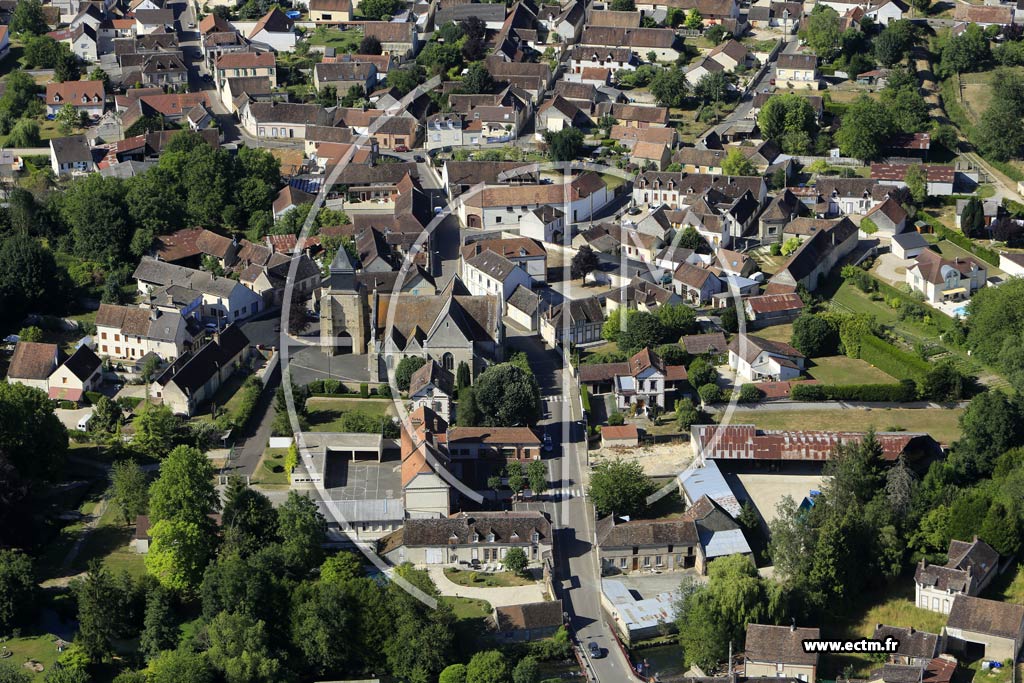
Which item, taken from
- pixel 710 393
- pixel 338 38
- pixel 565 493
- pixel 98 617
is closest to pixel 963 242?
pixel 710 393

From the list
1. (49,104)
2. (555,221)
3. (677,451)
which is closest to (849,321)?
(677,451)

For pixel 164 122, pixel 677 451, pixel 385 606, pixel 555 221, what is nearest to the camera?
pixel 385 606

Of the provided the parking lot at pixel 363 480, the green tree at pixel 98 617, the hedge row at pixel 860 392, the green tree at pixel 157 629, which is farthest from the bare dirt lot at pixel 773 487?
the green tree at pixel 98 617

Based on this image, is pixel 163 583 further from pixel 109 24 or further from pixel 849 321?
pixel 109 24

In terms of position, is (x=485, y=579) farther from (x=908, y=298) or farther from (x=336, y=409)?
(x=908, y=298)

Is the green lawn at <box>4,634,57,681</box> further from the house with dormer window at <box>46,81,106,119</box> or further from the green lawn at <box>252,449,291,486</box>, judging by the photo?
the house with dormer window at <box>46,81,106,119</box>

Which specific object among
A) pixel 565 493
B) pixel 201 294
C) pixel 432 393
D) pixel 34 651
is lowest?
pixel 34 651
